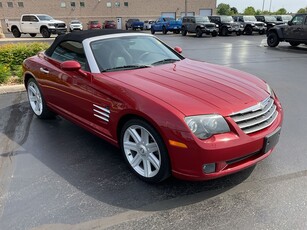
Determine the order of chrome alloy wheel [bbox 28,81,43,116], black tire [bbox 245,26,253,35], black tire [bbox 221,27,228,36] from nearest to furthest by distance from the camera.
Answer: chrome alloy wheel [bbox 28,81,43,116] < black tire [bbox 221,27,228,36] < black tire [bbox 245,26,253,35]

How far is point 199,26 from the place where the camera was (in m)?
24.5

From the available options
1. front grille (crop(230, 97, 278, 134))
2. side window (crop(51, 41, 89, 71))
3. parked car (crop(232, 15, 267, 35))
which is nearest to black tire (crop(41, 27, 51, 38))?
parked car (crop(232, 15, 267, 35))

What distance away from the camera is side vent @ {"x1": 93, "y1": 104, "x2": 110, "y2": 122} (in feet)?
11.1

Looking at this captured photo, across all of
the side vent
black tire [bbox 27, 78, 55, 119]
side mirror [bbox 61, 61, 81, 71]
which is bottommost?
black tire [bbox 27, 78, 55, 119]

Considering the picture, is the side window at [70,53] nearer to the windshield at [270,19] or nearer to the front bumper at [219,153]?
the front bumper at [219,153]

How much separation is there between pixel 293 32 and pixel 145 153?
14953 mm

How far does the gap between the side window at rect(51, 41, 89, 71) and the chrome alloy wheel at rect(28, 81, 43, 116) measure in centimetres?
77

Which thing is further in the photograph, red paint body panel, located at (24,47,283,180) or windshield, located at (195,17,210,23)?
windshield, located at (195,17,210,23)

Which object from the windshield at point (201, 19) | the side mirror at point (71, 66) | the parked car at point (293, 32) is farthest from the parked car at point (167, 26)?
the side mirror at point (71, 66)

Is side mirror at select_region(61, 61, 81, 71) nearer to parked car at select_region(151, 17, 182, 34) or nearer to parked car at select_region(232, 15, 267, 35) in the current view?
parked car at select_region(232, 15, 267, 35)

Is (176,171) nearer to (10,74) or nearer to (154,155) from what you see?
(154,155)

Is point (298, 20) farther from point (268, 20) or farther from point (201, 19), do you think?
point (268, 20)

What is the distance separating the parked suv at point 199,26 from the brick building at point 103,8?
2657cm

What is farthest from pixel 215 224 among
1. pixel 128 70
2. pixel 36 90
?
pixel 36 90
